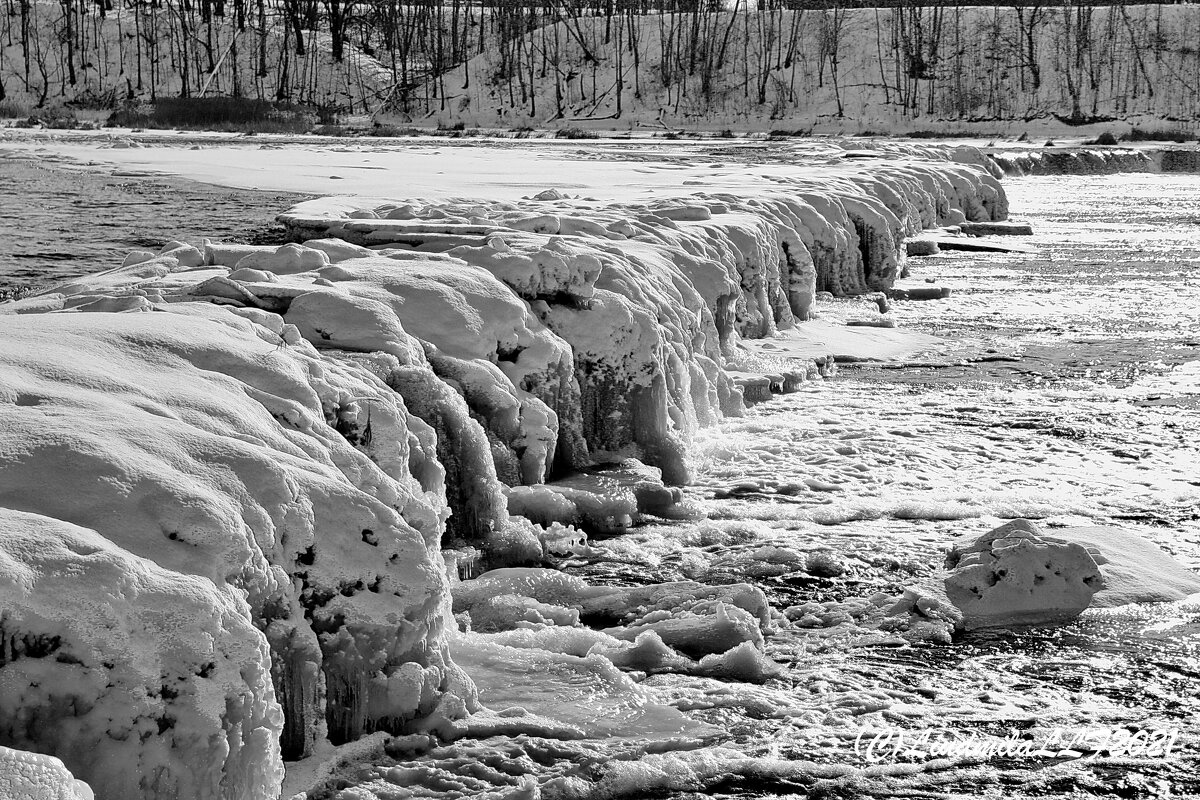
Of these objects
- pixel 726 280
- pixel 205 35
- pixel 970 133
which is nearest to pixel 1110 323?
pixel 726 280

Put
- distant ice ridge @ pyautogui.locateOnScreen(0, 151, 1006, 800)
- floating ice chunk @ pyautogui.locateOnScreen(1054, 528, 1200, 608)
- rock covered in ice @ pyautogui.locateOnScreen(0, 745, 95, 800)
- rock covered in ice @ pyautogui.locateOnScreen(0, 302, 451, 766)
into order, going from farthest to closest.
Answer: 1. floating ice chunk @ pyautogui.locateOnScreen(1054, 528, 1200, 608)
2. rock covered in ice @ pyautogui.locateOnScreen(0, 302, 451, 766)
3. distant ice ridge @ pyautogui.locateOnScreen(0, 151, 1006, 800)
4. rock covered in ice @ pyautogui.locateOnScreen(0, 745, 95, 800)

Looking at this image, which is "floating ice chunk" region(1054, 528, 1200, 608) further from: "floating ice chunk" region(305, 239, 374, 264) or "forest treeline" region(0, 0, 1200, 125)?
"forest treeline" region(0, 0, 1200, 125)

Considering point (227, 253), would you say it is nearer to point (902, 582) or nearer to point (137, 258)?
point (137, 258)

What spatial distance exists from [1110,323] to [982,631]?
21.9 feet

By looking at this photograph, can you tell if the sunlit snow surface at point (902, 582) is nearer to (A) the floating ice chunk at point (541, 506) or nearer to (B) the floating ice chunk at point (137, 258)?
(A) the floating ice chunk at point (541, 506)

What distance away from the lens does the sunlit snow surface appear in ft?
10.7

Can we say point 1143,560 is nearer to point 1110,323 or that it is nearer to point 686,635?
point 686,635

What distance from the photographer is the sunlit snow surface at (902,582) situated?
327cm

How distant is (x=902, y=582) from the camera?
4672 mm

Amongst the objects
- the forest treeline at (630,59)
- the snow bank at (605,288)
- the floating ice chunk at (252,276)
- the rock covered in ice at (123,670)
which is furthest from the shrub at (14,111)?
the rock covered in ice at (123,670)

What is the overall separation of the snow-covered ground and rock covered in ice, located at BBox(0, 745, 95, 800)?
0.97ft

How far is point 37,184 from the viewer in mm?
13789

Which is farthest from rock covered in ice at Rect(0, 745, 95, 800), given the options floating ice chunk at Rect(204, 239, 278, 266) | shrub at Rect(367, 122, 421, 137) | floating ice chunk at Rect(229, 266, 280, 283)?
shrub at Rect(367, 122, 421, 137)

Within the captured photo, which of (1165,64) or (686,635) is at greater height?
(1165,64)
